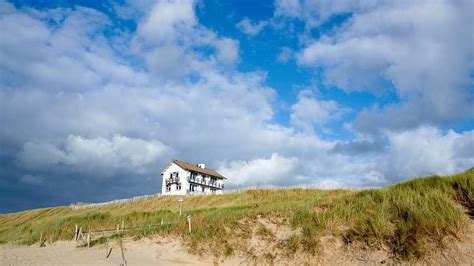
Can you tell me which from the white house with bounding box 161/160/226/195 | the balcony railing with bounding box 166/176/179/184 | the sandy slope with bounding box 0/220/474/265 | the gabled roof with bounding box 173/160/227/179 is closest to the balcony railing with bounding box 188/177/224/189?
the white house with bounding box 161/160/226/195

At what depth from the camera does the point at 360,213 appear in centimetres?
1625

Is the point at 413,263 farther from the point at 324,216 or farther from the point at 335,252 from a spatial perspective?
the point at 324,216

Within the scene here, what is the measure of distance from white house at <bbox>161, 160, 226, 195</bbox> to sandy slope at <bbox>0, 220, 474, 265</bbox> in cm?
4954

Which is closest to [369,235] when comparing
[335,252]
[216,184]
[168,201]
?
[335,252]

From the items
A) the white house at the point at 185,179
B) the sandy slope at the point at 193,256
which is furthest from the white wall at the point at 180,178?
the sandy slope at the point at 193,256

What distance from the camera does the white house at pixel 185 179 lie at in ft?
243

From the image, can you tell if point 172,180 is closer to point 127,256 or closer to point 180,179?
point 180,179

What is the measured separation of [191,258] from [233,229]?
2394 millimetres

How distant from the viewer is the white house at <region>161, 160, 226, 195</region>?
74.0 meters

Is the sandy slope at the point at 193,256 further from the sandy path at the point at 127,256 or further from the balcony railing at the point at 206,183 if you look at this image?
the balcony railing at the point at 206,183

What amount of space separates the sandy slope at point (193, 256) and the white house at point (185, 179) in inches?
1951

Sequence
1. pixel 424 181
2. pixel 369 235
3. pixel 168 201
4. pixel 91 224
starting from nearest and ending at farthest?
pixel 369 235 → pixel 424 181 → pixel 91 224 → pixel 168 201

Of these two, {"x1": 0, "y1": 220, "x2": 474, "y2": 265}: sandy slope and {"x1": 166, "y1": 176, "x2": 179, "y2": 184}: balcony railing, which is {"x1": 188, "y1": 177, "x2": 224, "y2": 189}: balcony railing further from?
{"x1": 0, "y1": 220, "x2": 474, "y2": 265}: sandy slope

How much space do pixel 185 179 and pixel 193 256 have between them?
5645 cm
